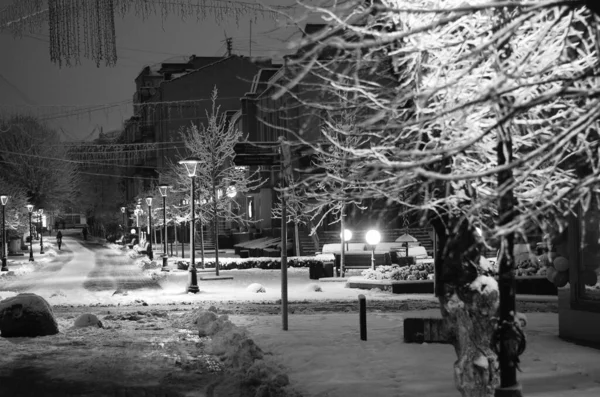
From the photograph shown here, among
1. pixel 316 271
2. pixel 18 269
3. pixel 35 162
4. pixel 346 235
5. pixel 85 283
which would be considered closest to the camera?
pixel 316 271

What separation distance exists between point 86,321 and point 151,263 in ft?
81.3

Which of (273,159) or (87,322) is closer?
(273,159)

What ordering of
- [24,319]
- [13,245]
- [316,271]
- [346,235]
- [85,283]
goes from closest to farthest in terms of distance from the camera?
[24,319] < [316,271] < [85,283] < [346,235] < [13,245]

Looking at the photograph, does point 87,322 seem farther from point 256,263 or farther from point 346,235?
point 256,263

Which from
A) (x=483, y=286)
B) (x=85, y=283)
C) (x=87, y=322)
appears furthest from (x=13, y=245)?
(x=483, y=286)

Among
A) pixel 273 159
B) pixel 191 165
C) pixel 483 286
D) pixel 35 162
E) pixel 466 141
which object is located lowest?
pixel 483 286

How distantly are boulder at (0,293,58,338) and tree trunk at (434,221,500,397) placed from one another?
10.3 metres

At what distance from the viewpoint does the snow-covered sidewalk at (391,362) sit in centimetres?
918

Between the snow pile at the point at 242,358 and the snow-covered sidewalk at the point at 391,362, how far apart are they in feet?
0.92

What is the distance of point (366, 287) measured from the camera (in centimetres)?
2516

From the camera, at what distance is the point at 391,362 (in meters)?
10.9

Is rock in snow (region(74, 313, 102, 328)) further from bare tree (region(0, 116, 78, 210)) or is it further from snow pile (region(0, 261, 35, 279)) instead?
bare tree (region(0, 116, 78, 210))

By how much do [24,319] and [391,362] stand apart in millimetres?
7862

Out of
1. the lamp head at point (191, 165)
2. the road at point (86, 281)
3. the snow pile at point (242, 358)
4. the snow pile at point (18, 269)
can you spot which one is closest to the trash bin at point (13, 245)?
the snow pile at point (18, 269)
